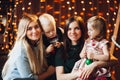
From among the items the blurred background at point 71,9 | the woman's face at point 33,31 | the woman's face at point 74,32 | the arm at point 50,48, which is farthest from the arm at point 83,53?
the blurred background at point 71,9

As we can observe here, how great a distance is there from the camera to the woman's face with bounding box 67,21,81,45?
2738 mm

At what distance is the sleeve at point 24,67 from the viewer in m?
2.63

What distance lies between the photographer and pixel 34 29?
2.73 meters

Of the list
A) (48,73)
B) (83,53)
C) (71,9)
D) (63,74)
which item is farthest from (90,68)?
(71,9)

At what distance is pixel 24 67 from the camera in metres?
2.64

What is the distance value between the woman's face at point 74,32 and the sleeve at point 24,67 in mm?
426

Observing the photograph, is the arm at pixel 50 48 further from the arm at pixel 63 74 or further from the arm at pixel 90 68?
the arm at pixel 90 68

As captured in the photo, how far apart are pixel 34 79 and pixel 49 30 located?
1.51ft

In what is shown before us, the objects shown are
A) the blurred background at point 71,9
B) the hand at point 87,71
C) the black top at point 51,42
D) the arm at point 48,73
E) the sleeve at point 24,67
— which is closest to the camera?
the hand at point 87,71

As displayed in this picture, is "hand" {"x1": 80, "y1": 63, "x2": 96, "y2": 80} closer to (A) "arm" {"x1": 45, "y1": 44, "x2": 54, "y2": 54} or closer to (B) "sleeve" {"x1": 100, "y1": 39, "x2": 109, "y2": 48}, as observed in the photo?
(B) "sleeve" {"x1": 100, "y1": 39, "x2": 109, "y2": 48}

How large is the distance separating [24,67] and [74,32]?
517mm

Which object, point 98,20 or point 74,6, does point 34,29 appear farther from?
point 74,6

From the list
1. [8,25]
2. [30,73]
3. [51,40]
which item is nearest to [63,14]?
[8,25]

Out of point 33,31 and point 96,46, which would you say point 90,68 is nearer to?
point 96,46
